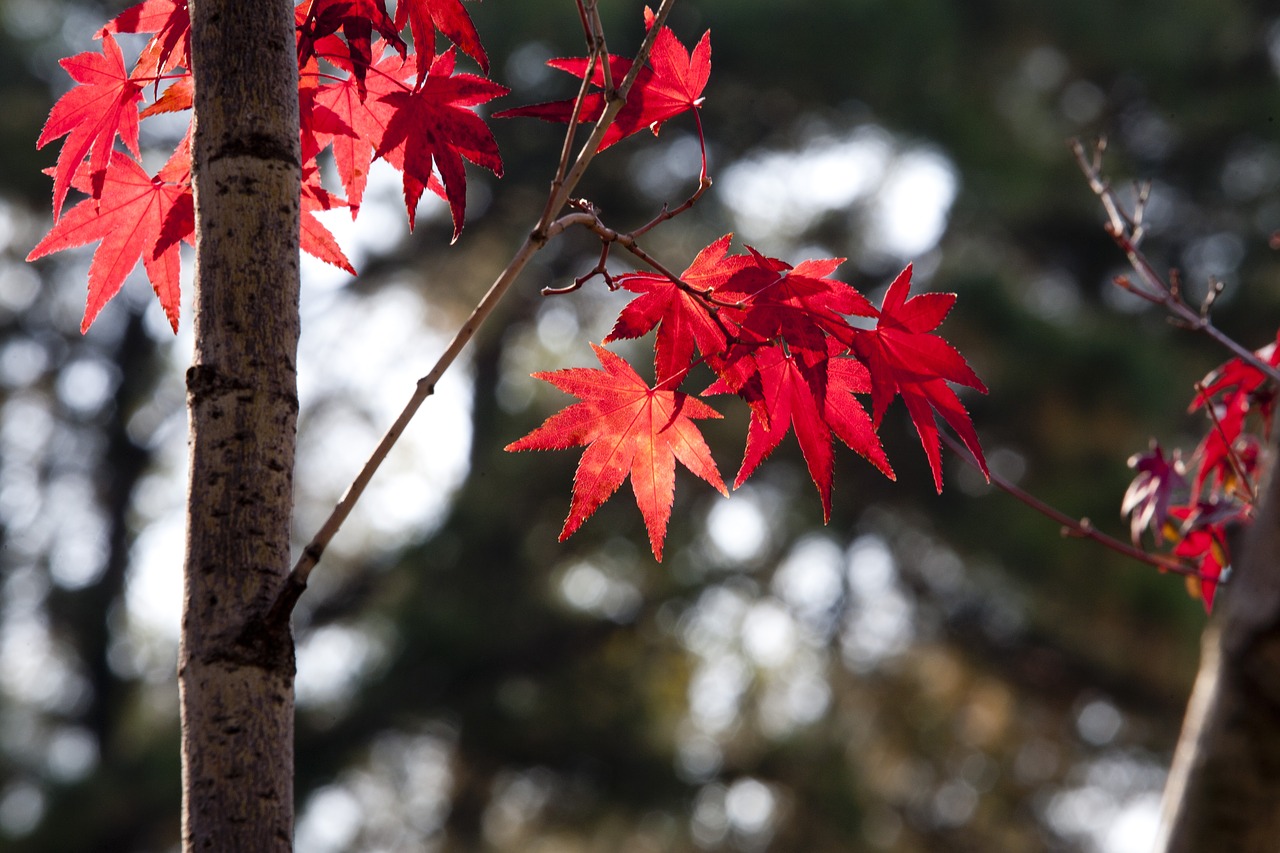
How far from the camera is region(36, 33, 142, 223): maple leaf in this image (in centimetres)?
88

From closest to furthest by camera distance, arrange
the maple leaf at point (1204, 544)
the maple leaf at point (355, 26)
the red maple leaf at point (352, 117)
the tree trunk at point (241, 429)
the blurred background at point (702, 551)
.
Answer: the tree trunk at point (241, 429), the maple leaf at point (355, 26), the red maple leaf at point (352, 117), the maple leaf at point (1204, 544), the blurred background at point (702, 551)

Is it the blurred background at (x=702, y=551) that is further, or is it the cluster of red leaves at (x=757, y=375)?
the blurred background at (x=702, y=551)

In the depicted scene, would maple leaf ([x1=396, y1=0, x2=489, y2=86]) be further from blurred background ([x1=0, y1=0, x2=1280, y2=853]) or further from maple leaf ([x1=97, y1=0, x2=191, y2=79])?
blurred background ([x1=0, y1=0, x2=1280, y2=853])

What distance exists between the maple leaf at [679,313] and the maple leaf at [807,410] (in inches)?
1.7

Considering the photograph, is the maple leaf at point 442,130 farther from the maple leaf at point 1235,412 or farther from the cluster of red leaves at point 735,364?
the maple leaf at point 1235,412

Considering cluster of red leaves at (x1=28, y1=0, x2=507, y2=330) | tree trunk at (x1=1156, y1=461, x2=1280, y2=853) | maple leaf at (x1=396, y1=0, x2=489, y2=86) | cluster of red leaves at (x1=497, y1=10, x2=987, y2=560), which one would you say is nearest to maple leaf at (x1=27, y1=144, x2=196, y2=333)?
cluster of red leaves at (x1=28, y1=0, x2=507, y2=330)

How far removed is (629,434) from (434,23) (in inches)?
13.1

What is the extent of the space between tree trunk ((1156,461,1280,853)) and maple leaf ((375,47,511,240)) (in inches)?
26.5

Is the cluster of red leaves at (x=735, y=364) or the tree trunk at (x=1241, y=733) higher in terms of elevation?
the cluster of red leaves at (x=735, y=364)

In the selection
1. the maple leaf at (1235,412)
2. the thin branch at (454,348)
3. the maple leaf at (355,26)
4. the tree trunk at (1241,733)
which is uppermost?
the maple leaf at (355,26)

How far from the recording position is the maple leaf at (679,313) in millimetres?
819

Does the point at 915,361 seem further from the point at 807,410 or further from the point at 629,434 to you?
the point at 629,434

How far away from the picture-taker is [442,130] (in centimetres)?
83

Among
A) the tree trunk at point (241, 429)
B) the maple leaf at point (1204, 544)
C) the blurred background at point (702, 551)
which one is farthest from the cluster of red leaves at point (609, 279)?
the blurred background at point (702, 551)
